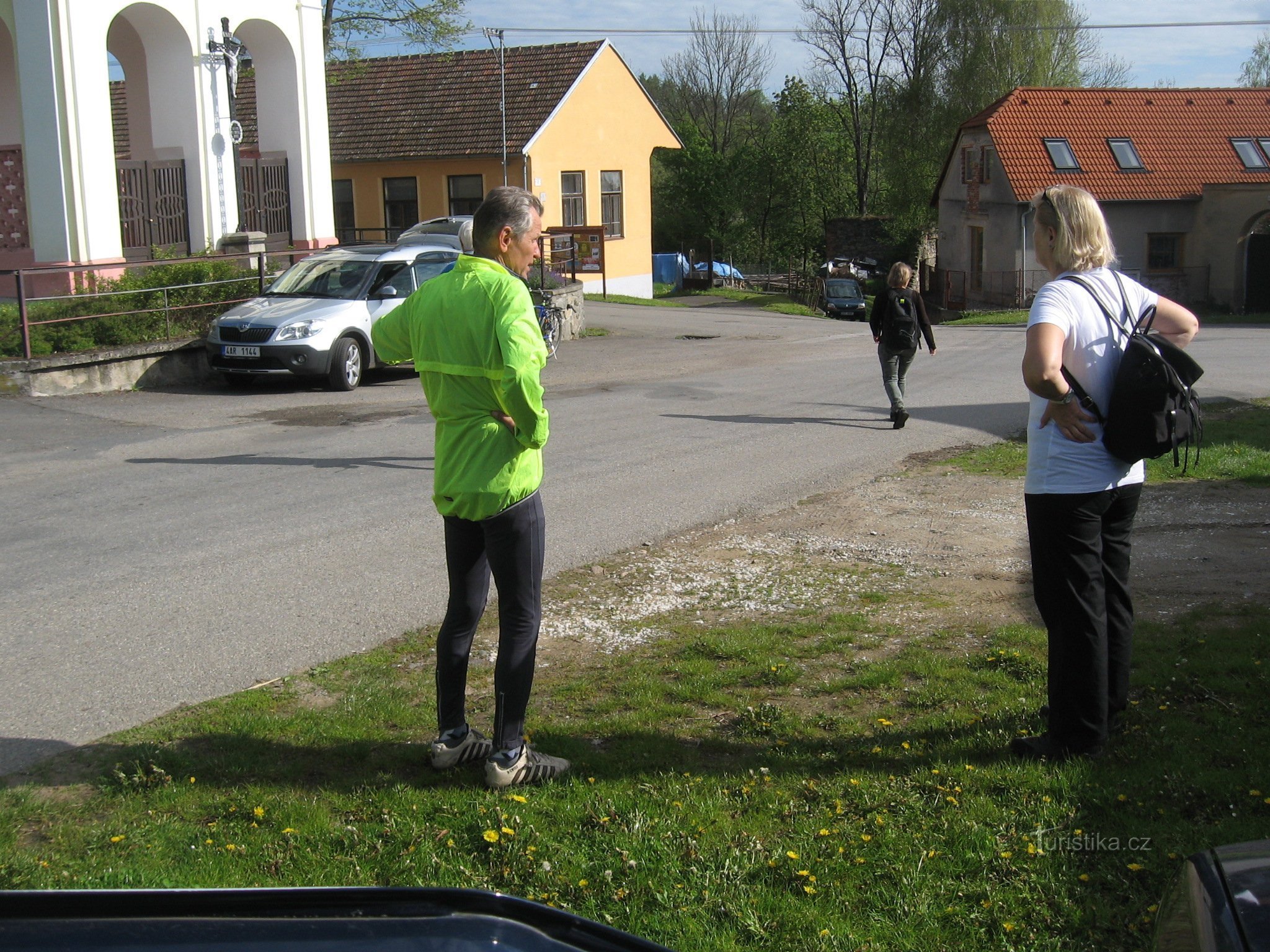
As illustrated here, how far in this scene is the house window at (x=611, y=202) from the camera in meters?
37.8

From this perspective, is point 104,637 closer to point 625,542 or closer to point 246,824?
point 246,824

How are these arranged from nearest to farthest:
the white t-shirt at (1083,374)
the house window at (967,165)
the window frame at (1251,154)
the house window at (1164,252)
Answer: the white t-shirt at (1083,374) < the house window at (1164,252) < the window frame at (1251,154) < the house window at (967,165)

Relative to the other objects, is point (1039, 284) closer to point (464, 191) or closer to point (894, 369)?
point (464, 191)

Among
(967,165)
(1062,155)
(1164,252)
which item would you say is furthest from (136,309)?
(967,165)

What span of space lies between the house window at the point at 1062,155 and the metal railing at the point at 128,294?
3081cm

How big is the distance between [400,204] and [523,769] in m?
33.8

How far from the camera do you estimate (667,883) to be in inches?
137

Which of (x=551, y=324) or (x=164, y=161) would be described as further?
(x=551, y=324)

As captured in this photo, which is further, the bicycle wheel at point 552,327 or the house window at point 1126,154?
the house window at point 1126,154

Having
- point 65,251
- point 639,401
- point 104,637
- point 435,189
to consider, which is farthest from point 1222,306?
point 104,637

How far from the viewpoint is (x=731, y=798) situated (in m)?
4.03

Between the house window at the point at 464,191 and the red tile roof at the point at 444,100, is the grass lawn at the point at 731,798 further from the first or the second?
the house window at the point at 464,191

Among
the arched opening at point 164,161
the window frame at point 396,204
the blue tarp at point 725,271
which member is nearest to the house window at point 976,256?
the blue tarp at point 725,271

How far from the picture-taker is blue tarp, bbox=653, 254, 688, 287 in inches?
2056
